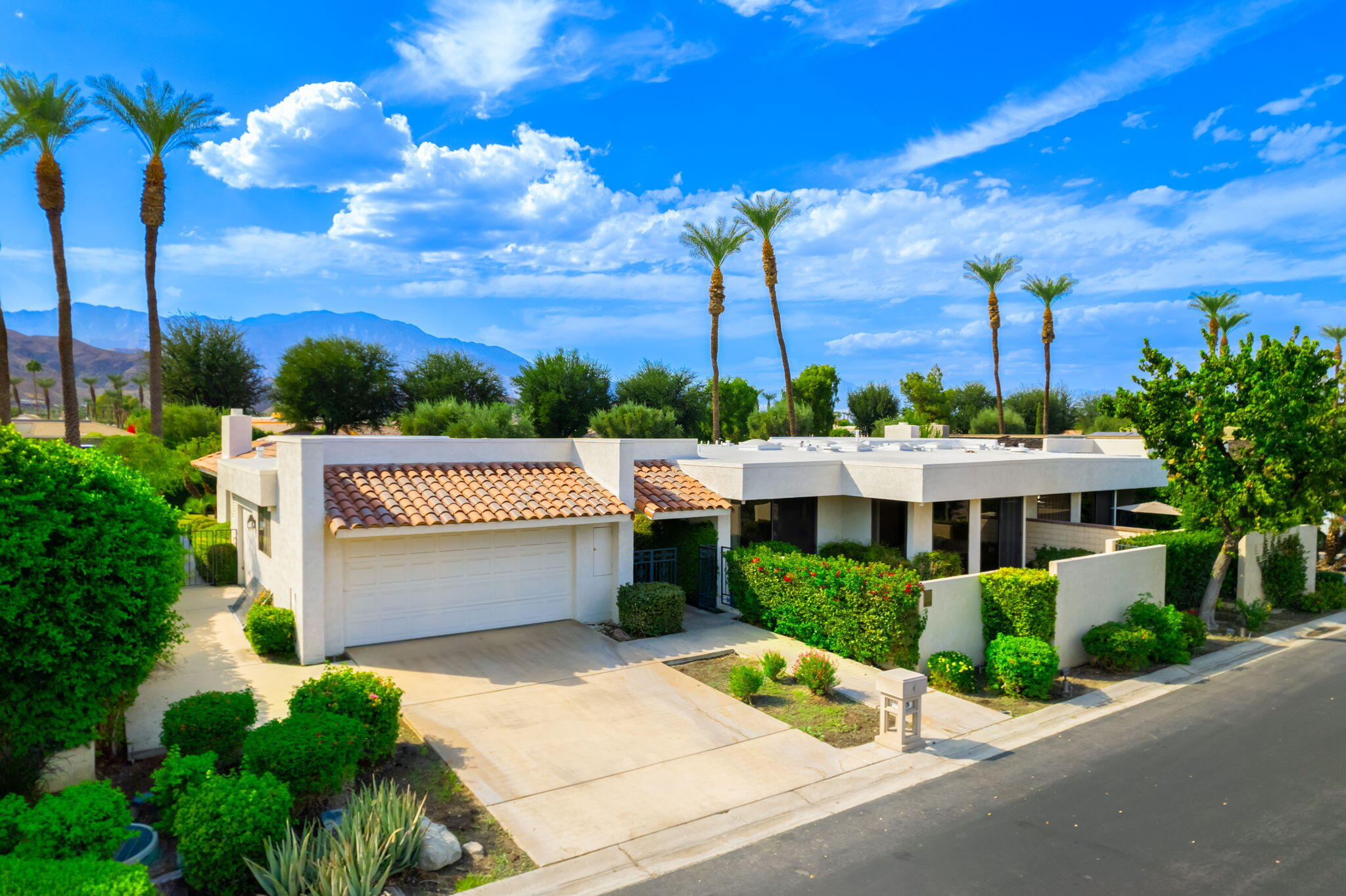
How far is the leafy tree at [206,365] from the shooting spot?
46094mm

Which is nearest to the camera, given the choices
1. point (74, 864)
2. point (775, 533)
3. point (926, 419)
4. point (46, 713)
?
point (74, 864)

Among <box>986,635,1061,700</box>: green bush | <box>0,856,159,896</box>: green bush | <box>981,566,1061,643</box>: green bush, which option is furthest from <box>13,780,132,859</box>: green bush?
<box>981,566,1061,643</box>: green bush

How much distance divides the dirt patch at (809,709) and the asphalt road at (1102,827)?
150cm

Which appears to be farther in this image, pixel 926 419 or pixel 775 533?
pixel 926 419

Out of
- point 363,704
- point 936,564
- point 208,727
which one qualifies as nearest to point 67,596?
point 208,727

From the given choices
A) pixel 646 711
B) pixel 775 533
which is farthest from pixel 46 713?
pixel 775 533

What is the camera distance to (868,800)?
9.03 metres

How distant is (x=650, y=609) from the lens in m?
15.3

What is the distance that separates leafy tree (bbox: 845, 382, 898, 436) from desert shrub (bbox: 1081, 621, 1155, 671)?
195ft

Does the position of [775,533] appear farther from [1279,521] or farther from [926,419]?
[926,419]

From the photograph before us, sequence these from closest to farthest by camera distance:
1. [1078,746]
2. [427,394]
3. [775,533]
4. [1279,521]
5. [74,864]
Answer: [74,864]
[1078,746]
[1279,521]
[775,533]
[427,394]

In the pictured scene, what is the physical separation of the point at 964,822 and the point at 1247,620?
44.4 feet

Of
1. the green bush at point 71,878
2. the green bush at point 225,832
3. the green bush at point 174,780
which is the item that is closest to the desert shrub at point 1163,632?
the green bush at point 225,832

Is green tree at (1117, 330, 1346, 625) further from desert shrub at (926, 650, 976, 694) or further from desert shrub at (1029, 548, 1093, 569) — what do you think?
desert shrub at (926, 650, 976, 694)
